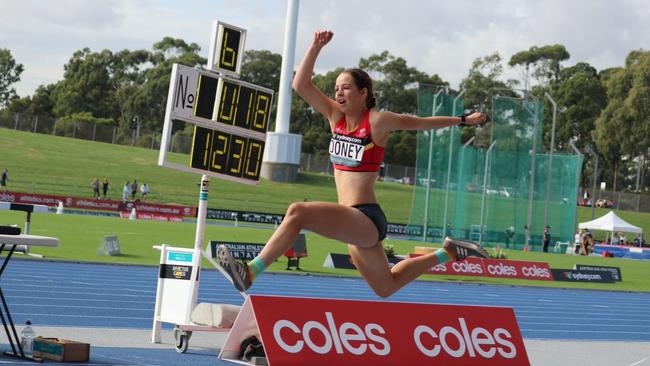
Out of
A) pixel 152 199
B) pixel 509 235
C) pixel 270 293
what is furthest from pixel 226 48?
pixel 152 199

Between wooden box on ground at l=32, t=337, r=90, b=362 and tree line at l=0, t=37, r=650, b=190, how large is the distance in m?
90.4

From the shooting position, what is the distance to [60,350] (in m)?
9.36

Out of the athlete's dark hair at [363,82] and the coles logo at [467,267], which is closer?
the athlete's dark hair at [363,82]

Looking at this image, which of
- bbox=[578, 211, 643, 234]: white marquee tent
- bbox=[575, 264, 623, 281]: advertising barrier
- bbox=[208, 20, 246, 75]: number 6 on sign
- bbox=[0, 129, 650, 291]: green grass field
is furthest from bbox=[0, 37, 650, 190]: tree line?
bbox=[208, 20, 246, 75]: number 6 on sign

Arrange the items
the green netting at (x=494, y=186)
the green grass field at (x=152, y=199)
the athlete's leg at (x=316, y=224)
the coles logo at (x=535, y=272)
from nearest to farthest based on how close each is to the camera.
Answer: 1. the athlete's leg at (x=316, y=224)
2. the green grass field at (x=152, y=199)
3. the coles logo at (x=535, y=272)
4. the green netting at (x=494, y=186)

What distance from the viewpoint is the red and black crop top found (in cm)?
788

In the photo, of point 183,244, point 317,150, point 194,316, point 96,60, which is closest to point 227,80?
point 194,316

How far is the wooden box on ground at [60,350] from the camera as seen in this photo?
9359mm

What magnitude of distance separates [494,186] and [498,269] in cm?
1486

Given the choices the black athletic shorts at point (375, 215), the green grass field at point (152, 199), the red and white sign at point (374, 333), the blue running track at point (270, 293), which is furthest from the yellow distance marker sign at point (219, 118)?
the green grass field at point (152, 199)

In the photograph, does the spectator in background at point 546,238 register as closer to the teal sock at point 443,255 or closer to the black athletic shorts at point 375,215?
the teal sock at point 443,255

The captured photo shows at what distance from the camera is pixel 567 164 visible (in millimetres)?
48156

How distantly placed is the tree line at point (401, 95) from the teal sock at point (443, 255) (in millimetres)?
89710

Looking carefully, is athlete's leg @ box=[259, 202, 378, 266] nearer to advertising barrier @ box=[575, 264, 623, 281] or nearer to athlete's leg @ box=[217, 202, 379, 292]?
athlete's leg @ box=[217, 202, 379, 292]
